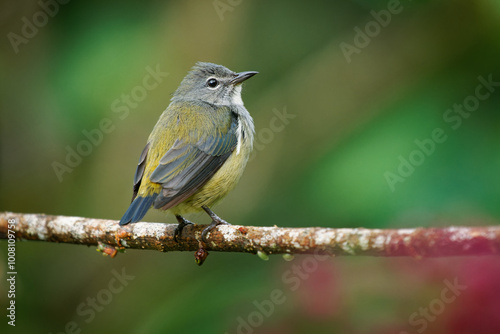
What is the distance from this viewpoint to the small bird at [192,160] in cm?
386

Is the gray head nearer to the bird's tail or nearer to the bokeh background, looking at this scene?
the bokeh background

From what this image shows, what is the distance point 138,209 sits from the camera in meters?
3.65

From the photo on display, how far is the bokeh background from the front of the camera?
369 centimetres

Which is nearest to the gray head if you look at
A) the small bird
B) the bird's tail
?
the small bird

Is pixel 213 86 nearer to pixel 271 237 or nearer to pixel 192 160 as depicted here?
pixel 192 160

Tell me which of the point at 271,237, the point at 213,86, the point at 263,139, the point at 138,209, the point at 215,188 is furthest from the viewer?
the point at 263,139

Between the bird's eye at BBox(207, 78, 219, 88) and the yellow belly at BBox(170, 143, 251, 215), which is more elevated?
the bird's eye at BBox(207, 78, 219, 88)

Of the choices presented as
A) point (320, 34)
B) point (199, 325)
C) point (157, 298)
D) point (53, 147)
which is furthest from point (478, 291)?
point (53, 147)

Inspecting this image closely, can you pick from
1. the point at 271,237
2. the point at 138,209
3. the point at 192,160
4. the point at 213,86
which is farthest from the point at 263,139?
the point at 271,237

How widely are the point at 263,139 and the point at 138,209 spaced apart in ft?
8.37

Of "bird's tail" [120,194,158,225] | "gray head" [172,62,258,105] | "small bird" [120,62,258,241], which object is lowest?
"bird's tail" [120,194,158,225]

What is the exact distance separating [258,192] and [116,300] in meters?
1.66

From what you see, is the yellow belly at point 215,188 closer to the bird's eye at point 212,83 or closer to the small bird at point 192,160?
the small bird at point 192,160

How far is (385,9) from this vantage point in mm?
5531
